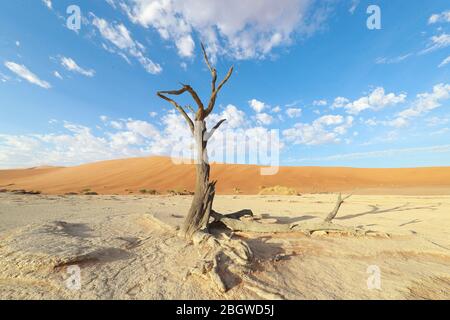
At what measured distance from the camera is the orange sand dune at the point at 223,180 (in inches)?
971

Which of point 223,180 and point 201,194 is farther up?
point 223,180

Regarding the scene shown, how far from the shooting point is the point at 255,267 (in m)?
3.20

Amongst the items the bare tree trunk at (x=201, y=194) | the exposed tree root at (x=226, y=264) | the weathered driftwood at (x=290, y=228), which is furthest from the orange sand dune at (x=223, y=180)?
the exposed tree root at (x=226, y=264)

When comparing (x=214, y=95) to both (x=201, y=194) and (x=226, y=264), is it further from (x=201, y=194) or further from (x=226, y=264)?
(x=226, y=264)

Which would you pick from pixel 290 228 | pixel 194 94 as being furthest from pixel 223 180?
pixel 194 94

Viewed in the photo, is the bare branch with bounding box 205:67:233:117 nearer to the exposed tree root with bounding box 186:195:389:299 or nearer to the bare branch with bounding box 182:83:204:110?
the bare branch with bounding box 182:83:204:110

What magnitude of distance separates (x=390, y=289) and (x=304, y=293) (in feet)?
3.75

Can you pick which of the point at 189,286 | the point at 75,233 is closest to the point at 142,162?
the point at 75,233

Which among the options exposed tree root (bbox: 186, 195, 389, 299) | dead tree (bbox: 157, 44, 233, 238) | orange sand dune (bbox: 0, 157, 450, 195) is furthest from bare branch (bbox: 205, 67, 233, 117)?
orange sand dune (bbox: 0, 157, 450, 195)

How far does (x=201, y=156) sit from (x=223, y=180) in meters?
25.3

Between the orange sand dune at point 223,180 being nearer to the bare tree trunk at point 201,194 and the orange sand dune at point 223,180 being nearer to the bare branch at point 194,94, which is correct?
the bare tree trunk at point 201,194

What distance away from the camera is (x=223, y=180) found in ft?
98.1

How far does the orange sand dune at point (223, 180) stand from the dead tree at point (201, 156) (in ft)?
60.1

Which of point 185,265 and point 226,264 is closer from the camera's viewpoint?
point 226,264
